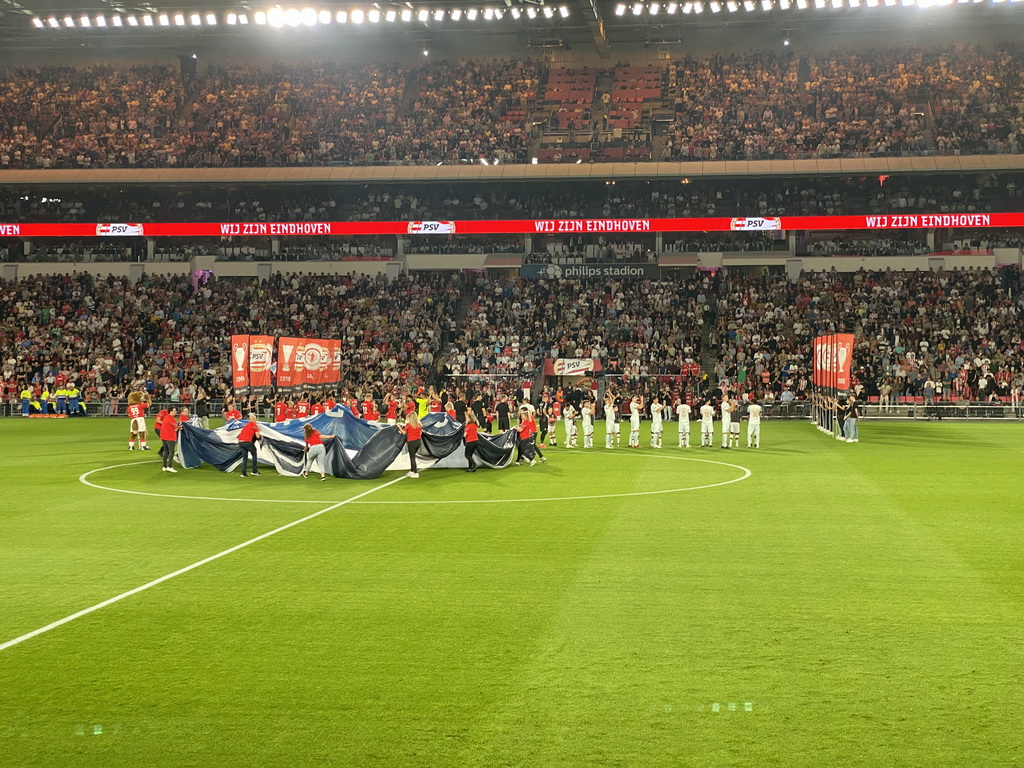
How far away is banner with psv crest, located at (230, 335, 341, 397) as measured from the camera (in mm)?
27594

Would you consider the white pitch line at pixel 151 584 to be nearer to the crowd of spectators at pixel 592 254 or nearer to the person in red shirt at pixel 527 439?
the person in red shirt at pixel 527 439

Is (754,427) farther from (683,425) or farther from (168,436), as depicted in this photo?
(168,436)

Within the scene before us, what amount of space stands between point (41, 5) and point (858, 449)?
50.1 metres

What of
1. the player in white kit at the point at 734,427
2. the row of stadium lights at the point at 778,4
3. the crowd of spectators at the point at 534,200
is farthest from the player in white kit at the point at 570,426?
the row of stadium lights at the point at 778,4

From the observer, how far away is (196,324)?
51.9 metres

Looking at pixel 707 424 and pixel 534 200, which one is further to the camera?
pixel 534 200

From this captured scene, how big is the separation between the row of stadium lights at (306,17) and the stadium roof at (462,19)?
0.18ft

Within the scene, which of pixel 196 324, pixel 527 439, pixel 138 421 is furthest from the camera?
pixel 196 324

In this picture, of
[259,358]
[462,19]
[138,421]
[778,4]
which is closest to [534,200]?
[462,19]

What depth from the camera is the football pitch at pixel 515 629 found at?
6625mm

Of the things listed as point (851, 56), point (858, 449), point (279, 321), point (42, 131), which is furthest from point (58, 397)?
point (851, 56)

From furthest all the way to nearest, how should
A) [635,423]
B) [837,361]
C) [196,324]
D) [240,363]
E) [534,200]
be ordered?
[534,200], [196,324], [837,361], [635,423], [240,363]

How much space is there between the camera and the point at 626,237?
188 ft

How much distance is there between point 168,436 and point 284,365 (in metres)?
7.37
